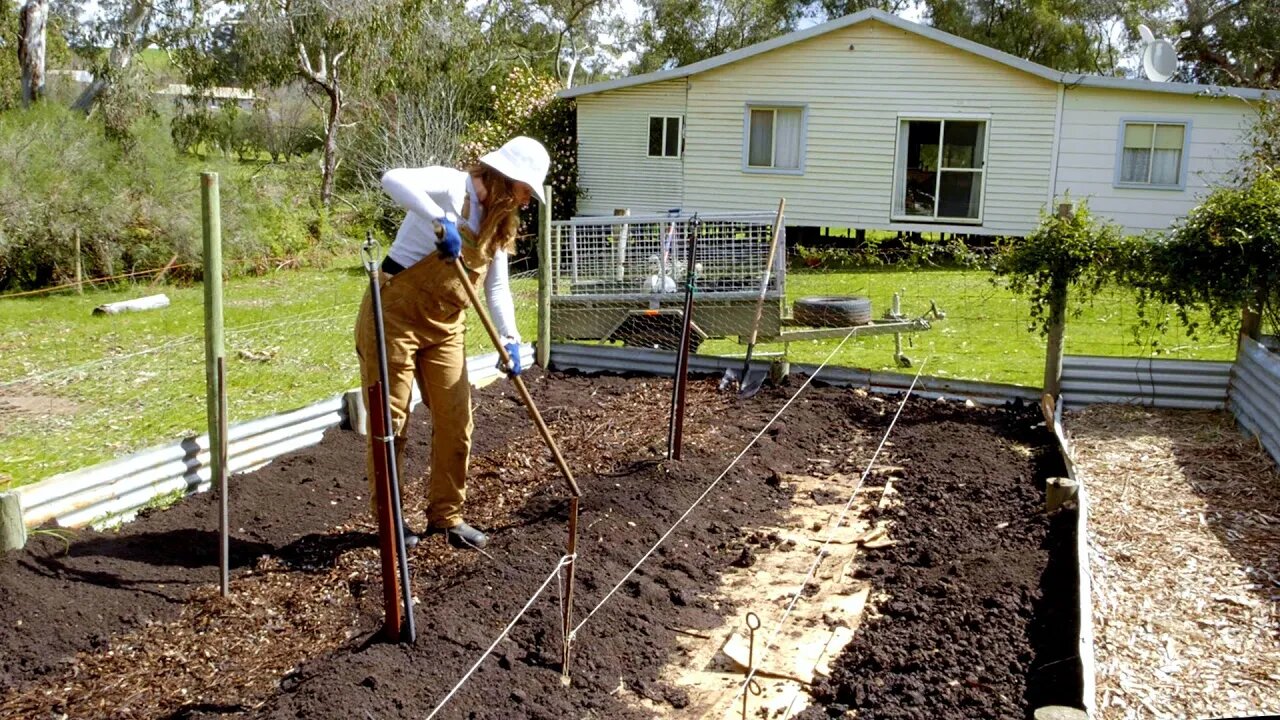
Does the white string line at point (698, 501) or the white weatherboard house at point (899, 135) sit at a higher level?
the white weatherboard house at point (899, 135)

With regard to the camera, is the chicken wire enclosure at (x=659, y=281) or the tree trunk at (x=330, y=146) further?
the tree trunk at (x=330, y=146)

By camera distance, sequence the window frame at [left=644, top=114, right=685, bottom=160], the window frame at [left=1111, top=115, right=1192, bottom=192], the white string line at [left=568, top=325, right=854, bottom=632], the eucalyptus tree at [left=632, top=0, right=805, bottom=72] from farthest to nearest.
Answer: the eucalyptus tree at [left=632, top=0, right=805, bottom=72], the window frame at [left=644, top=114, right=685, bottom=160], the window frame at [left=1111, top=115, right=1192, bottom=192], the white string line at [left=568, top=325, right=854, bottom=632]

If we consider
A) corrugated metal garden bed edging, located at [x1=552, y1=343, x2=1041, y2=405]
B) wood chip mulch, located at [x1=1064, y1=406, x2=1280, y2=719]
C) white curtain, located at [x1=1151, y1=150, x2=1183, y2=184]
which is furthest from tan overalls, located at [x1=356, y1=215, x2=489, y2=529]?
white curtain, located at [x1=1151, y1=150, x2=1183, y2=184]

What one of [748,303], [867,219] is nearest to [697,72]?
[867,219]

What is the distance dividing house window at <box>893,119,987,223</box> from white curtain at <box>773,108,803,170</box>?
1796 millimetres

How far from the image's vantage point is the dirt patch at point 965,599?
372 centimetres

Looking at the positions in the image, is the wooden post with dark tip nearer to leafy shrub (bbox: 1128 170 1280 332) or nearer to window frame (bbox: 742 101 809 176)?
leafy shrub (bbox: 1128 170 1280 332)

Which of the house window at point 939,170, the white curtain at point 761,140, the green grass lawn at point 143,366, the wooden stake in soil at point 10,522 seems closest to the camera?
the wooden stake in soil at point 10,522

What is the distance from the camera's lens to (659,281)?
28.9ft

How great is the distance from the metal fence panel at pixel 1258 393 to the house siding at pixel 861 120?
36.6 ft

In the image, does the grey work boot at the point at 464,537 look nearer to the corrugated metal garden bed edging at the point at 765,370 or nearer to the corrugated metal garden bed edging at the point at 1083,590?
the corrugated metal garden bed edging at the point at 1083,590

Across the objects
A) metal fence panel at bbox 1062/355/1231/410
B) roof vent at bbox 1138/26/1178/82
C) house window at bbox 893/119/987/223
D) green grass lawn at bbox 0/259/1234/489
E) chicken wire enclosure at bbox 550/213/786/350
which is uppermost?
roof vent at bbox 1138/26/1178/82

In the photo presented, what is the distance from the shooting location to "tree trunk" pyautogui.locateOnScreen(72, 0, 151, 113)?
21453 mm

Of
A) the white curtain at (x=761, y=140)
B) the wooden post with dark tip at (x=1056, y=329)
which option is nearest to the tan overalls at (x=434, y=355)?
the wooden post with dark tip at (x=1056, y=329)
